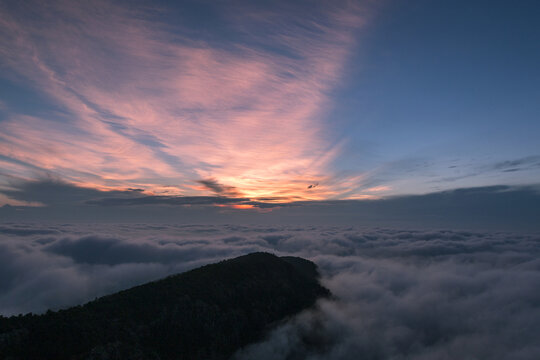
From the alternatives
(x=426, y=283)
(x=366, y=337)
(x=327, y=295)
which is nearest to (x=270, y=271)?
(x=327, y=295)

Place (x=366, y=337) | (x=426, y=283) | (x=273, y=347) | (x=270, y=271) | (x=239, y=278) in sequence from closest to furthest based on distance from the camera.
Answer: (x=273, y=347) → (x=366, y=337) → (x=239, y=278) → (x=270, y=271) → (x=426, y=283)

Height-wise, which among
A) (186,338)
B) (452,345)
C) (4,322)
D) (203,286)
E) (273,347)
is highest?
(4,322)

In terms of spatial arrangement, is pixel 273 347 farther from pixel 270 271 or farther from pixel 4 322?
pixel 4 322

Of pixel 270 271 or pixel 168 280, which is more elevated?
pixel 168 280

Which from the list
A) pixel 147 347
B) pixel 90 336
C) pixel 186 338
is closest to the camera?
pixel 90 336

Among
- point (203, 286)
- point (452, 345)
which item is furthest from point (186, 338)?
point (452, 345)

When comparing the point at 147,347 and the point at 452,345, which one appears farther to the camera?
the point at 452,345
